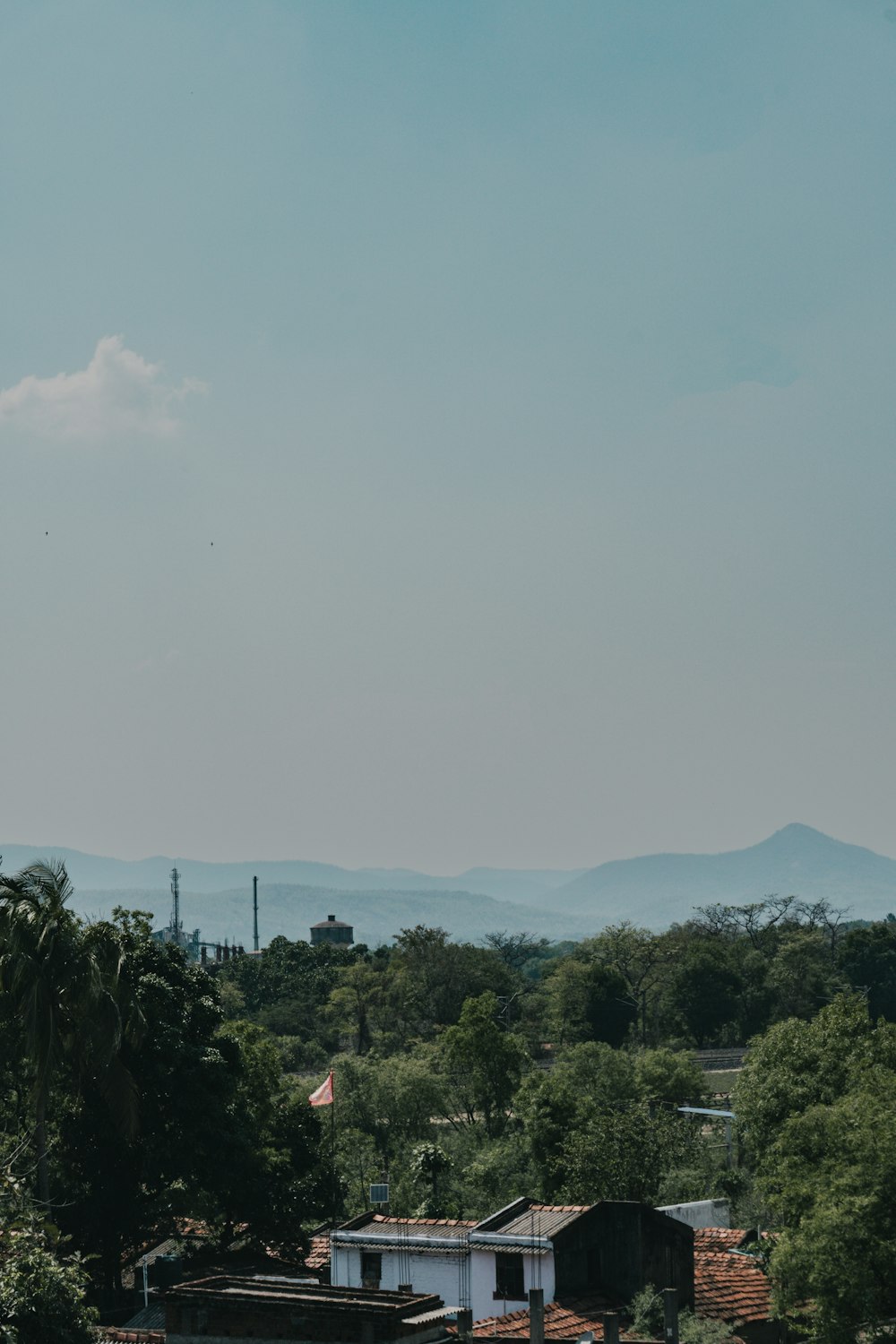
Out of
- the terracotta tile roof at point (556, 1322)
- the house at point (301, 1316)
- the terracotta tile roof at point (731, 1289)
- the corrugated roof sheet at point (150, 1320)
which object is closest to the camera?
the house at point (301, 1316)

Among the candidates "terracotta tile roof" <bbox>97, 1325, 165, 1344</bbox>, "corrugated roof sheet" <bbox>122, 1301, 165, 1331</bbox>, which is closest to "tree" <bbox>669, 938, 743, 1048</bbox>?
"corrugated roof sheet" <bbox>122, 1301, 165, 1331</bbox>

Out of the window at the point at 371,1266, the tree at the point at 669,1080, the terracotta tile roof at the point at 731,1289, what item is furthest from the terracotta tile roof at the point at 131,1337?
the tree at the point at 669,1080

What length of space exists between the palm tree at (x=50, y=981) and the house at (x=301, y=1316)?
51.8ft

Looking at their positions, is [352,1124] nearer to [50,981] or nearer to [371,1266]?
[50,981]

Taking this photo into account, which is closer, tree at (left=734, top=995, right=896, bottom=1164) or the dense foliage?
the dense foliage

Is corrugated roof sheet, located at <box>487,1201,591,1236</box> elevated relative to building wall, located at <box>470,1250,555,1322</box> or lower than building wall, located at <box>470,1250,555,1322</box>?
elevated

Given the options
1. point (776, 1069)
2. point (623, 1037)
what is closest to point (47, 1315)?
point (776, 1069)

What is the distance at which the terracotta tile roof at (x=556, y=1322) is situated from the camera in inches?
1310

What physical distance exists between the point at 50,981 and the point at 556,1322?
16698 millimetres

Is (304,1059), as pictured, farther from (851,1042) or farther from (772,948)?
(851,1042)

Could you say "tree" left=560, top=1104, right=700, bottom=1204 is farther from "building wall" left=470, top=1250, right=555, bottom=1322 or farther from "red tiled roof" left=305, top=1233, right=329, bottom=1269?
"building wall" left=470, top=1250, right=555, bottom=1322

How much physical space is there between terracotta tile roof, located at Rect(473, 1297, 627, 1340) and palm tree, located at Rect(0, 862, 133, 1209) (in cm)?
1374

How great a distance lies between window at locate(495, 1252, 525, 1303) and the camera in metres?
37.1

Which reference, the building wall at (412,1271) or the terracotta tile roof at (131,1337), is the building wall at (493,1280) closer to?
the building wall at (412,1271)
